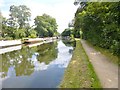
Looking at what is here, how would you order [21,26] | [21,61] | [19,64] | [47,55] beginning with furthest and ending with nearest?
[21,26]
[47,55]
[21,61]
[19,64]

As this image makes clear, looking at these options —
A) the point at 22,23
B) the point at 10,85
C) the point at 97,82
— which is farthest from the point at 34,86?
the point at 22,23

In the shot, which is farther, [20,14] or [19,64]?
[20,14]

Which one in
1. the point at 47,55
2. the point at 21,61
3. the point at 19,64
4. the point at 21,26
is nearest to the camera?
the point at 19,64

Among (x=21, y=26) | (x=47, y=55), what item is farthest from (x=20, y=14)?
(x=47, y=55)

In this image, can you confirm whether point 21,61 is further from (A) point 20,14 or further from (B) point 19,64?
(A) point 20,14

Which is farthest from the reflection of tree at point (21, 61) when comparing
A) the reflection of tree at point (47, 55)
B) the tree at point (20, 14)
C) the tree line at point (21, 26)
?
the tree at point (20, 14)

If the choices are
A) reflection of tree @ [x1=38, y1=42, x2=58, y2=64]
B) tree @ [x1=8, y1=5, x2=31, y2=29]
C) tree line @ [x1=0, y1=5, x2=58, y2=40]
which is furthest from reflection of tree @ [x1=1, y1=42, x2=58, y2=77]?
tree @ [x1=8, y1=5, x2=31, y2=29]

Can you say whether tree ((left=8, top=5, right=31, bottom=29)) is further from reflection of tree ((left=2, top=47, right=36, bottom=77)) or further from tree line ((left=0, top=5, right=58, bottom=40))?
reflection of tree ((left=2, top=47, right=36, bottom=77))

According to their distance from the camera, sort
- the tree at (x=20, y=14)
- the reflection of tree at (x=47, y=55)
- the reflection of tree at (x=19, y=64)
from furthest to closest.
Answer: the tree at (x=20, y=14) → the reflection of tree at (x=47, y=55) → the reflection of tree at (x=19, y=64)

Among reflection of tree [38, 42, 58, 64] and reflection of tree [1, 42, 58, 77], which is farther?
reflection of tree [38, 42, 58, 64]

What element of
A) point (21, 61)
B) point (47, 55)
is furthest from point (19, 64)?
point (47, 55)

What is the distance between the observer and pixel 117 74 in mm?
7930

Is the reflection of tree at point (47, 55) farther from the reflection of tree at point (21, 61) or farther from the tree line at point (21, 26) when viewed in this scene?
the tree line at point (21, 26)

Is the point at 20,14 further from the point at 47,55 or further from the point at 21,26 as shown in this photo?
the point at 47,55
